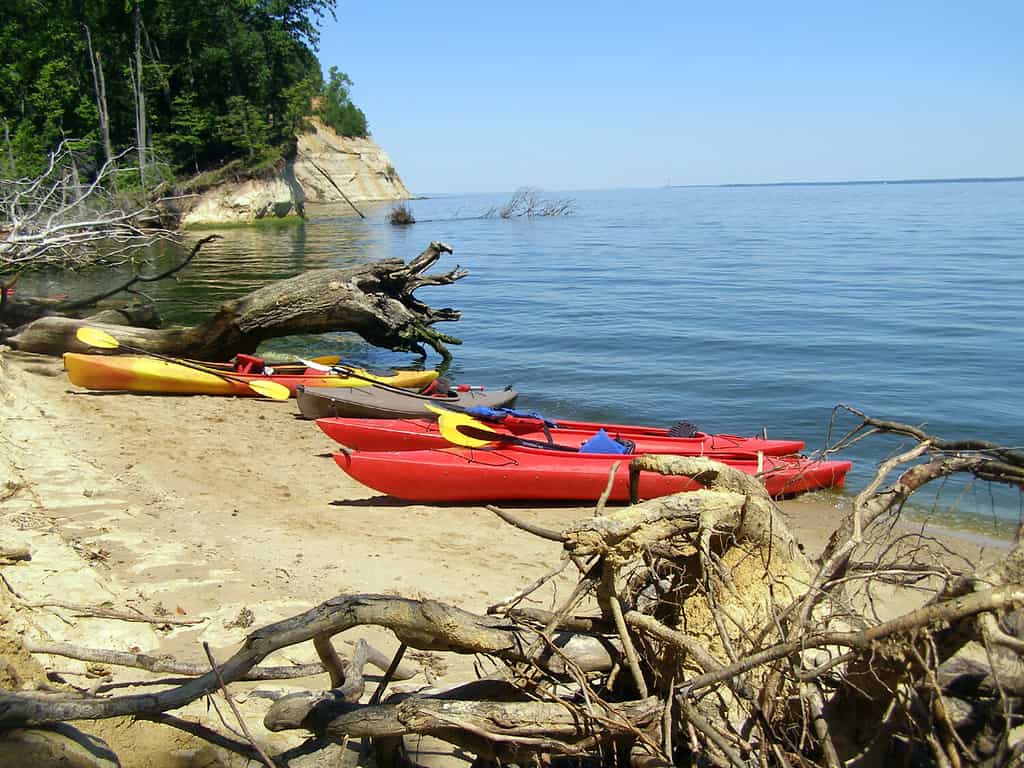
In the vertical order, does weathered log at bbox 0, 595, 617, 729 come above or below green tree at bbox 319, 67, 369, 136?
below

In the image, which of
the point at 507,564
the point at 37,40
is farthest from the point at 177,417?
the point at 37,40

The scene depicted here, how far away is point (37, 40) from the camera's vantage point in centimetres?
3366

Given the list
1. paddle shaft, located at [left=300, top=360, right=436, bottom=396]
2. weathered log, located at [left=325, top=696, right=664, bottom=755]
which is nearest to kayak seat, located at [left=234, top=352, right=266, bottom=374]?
paddle shaft, located at [left=300, top=360, right=436, bottom=396]

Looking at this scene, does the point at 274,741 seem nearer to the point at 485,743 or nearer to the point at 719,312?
the point at 485,743

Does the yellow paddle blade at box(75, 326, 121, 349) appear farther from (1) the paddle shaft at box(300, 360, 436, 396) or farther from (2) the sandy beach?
(1) the paddle shaft at box(300, 360, 436, 396)

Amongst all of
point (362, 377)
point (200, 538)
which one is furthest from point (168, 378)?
point (200, 538)

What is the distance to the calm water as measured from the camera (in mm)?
11406

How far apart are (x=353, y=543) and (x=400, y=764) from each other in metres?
3.43

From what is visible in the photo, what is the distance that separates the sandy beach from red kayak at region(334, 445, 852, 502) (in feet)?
0.58

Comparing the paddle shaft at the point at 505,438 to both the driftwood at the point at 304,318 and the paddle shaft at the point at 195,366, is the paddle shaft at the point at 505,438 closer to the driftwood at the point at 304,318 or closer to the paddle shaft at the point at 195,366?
the paddle shaft at the point at 195,366

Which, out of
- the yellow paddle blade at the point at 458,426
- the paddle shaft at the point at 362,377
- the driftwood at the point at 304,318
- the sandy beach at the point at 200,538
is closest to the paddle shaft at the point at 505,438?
the yellow paddle blade at the point at 458,426

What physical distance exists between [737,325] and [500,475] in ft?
36.9

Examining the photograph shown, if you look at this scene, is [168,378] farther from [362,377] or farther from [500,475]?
[500,475]

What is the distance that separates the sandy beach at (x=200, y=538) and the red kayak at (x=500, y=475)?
176mm
